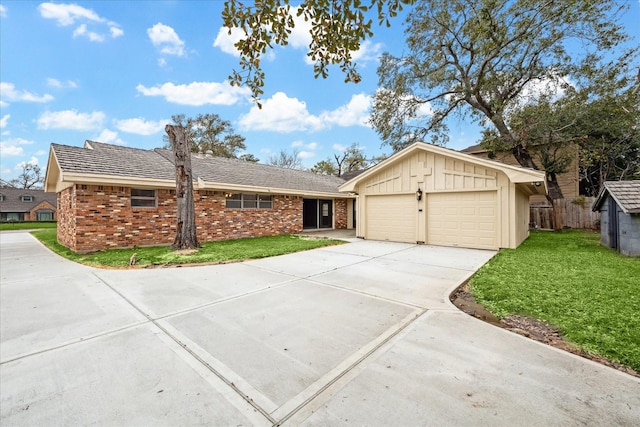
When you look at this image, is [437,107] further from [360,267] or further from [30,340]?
[30,340]

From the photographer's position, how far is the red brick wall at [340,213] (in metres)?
17.0

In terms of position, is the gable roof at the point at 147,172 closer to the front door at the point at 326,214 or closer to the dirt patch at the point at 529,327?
the front door at the point at 326,214

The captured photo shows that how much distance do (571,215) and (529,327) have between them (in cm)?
1541

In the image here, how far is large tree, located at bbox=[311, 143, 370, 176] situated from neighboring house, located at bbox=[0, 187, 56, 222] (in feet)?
129

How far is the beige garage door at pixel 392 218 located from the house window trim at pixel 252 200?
4738 millimetres

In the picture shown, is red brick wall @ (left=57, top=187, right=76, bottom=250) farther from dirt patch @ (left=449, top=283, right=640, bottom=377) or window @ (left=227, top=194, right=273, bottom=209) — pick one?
dirt patch @ (left=449, top=283, right=640, bottom=377)

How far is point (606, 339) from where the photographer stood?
2645mm

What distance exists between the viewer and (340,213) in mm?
17281

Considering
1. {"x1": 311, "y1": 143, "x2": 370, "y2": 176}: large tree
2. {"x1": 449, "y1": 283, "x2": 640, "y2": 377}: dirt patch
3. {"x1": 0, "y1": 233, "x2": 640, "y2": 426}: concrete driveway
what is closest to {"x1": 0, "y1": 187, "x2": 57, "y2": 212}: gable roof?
{"x1": 311, "y1": 143, "x2": 370, "y2": 176}: large tree

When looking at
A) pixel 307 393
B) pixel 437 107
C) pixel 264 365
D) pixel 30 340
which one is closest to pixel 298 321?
pixel 264 365

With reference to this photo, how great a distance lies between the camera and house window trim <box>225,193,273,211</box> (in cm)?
1172

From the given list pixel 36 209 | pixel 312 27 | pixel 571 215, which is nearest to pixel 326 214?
pixel 571 215

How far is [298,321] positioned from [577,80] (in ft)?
61.0

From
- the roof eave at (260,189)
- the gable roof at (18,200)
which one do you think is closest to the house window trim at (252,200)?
the roof eave at (260,189)
